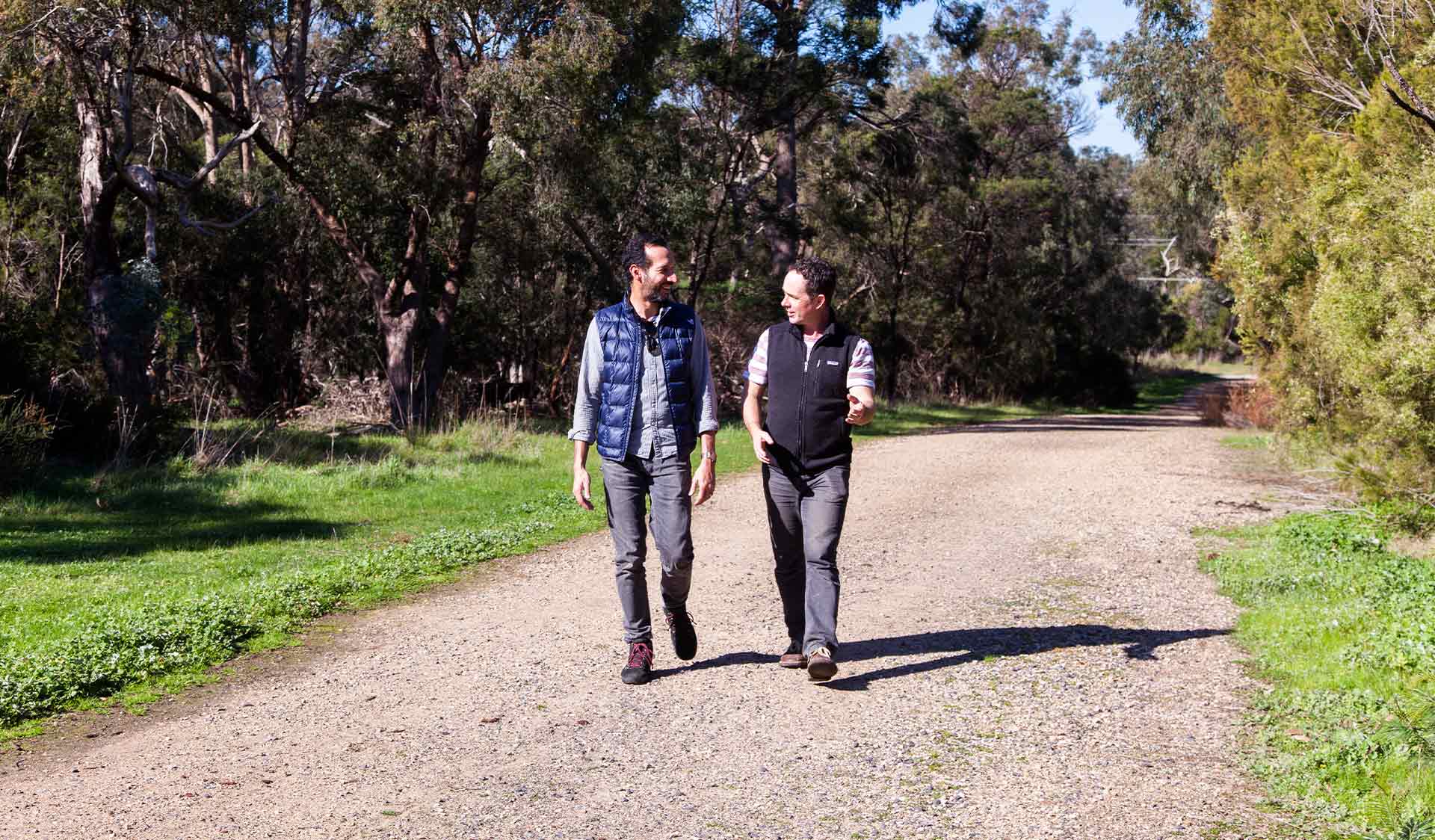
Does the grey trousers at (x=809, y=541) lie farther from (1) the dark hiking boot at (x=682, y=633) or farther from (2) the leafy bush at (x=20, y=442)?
(2) the leafy bush at (x=20, y=442)

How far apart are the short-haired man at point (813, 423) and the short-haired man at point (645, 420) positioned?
30cm

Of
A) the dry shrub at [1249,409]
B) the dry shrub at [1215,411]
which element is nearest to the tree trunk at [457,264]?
the dry shrub at [1249,409]

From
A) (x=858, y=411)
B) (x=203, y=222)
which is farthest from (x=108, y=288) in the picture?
(x=858, y=411)

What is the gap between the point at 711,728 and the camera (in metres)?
5.43

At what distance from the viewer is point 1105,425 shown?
100 ft

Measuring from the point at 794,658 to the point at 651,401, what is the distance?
1441 mm

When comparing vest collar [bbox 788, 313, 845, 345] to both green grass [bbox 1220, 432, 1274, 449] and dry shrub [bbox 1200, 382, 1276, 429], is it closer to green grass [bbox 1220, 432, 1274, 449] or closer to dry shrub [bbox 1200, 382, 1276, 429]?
green grass [bbox 1220, 432, 1274, 449]

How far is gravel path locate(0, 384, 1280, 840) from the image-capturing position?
4.44 meters

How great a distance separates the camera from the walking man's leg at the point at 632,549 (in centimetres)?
606

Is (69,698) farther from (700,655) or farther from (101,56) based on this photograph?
(101,56)

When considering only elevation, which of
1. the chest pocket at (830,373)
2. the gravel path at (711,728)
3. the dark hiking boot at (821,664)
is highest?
the chest pocket at (830,373)

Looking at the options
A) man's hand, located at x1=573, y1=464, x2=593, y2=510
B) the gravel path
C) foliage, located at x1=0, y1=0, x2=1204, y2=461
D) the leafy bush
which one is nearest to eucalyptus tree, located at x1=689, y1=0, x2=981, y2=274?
foliage, located at x1=0, y1=0, x2=1204, y2=461

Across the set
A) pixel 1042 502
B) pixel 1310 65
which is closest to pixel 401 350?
pixel 1042 502

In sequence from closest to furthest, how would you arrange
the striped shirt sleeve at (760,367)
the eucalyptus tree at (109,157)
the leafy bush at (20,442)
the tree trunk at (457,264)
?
1. the striped shirt sleeve at (760,367)
2. the leafy bush at (20,442)
3. the eucalyptus tree at (109,157)
4. the tree trunk at (457,264)
